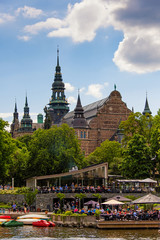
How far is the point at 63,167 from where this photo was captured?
3639 inches

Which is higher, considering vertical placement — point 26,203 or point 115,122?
point 115,122

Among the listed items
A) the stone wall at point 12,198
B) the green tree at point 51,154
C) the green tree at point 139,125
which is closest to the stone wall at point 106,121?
the green tree at point 139,125

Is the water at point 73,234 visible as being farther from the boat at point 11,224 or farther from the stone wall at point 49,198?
the stone wall at point 49,198

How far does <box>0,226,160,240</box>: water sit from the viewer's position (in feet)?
162

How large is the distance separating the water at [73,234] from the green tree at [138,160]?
31137 millimetres

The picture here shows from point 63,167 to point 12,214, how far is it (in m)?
26.7

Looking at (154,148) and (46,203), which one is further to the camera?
(154,148)

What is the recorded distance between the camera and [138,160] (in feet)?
282

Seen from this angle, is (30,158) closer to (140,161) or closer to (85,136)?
(140,161)

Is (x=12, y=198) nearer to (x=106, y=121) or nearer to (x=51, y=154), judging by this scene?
(x=51, y=154)

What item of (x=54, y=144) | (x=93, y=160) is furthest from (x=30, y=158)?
(x=93, y=160)

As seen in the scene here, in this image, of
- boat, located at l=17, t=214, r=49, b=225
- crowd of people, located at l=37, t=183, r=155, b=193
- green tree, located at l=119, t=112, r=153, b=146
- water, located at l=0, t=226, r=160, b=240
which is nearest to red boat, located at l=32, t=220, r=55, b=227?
water, located at l=0, t=226, r=160, b=240

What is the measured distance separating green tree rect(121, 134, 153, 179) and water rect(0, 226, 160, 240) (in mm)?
31137

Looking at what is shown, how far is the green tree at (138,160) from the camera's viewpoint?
85438 mm
